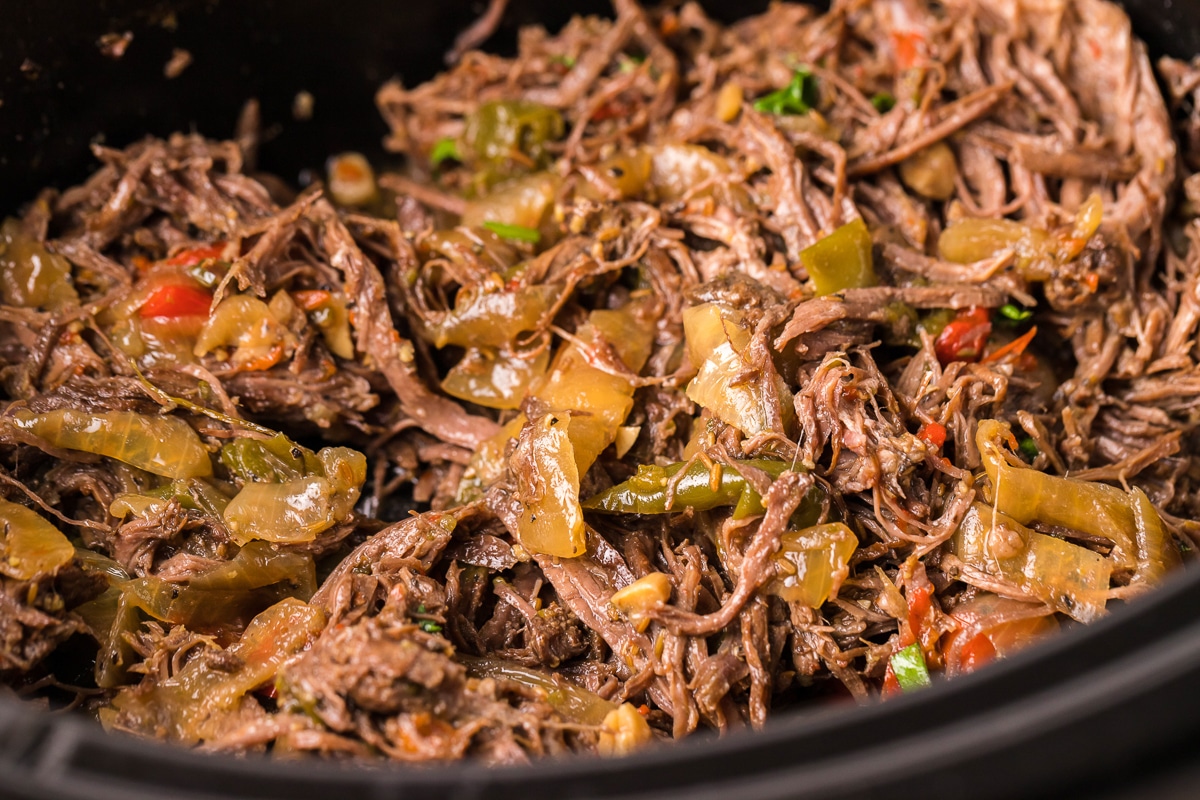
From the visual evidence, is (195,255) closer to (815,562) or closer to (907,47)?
(815,562)

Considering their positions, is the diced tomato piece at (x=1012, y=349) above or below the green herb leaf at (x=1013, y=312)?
below

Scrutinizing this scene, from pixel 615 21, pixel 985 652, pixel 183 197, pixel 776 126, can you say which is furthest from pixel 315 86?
pixel 985 652

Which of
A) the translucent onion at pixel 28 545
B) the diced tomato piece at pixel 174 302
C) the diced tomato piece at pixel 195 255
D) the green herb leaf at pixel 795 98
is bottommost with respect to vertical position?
the translucent onion at pixel 28 545

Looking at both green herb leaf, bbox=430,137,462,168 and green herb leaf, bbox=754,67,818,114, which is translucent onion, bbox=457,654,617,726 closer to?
green herb leaf, bbox=754,67,818,114

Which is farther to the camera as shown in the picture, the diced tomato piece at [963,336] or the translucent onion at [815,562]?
the diced tomato piece at [963,336]

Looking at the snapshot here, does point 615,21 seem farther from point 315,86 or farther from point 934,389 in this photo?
point 934,389

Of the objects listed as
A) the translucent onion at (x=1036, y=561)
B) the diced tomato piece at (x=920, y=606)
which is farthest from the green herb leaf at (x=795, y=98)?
the diced tomato piece at (x=920, y=606)

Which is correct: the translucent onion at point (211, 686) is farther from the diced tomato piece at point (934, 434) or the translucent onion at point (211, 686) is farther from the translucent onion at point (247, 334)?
the diced tomato piece at point (934, 434)
